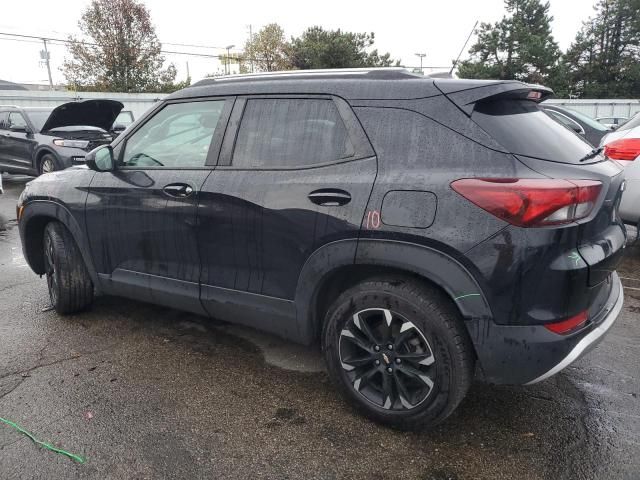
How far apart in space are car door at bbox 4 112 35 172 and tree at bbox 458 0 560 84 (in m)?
41.3

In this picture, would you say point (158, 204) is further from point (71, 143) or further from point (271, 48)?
point (271, 48)

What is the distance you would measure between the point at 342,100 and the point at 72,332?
8.75ft

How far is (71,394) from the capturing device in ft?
9.90

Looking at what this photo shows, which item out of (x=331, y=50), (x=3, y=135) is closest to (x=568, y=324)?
(x=3, y=135)

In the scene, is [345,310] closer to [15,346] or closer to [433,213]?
[433,213]

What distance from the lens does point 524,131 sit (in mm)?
2449

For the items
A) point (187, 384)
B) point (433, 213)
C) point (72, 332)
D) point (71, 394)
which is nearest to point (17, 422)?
point (71, 394)

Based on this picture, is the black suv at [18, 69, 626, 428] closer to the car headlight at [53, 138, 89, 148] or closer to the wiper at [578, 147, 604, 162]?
the wiper at [578, 147, 604, 162]

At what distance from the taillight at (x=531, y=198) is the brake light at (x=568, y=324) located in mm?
443

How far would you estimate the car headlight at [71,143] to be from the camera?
10.4m

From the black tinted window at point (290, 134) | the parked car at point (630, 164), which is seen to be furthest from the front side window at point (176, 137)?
the parked car at point (630, 164)

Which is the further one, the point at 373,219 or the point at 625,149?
the point at 625,149

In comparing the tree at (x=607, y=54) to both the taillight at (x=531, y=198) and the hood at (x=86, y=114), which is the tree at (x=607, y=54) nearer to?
the hood at (x=86, y=114)

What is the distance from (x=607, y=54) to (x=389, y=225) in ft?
182
